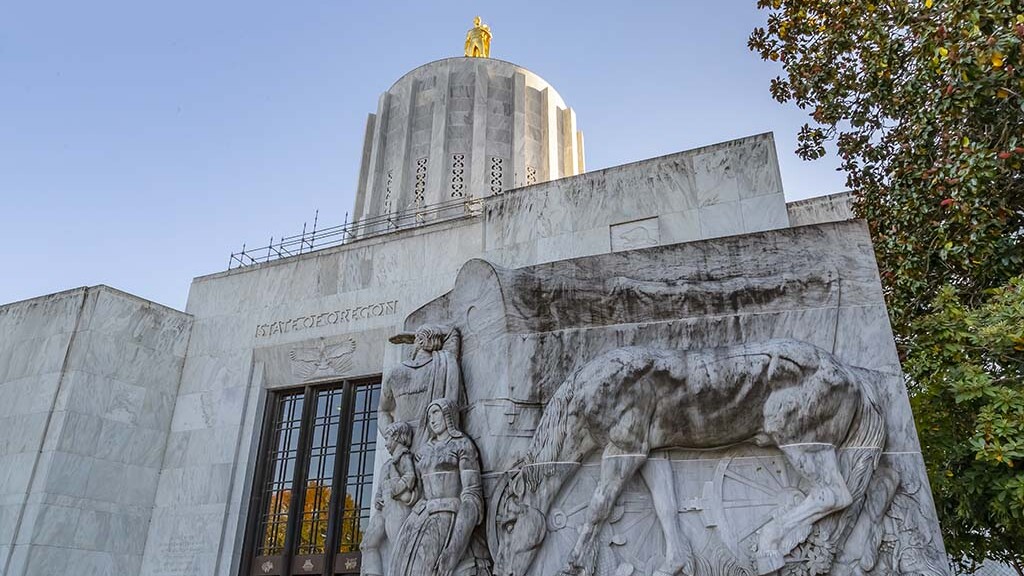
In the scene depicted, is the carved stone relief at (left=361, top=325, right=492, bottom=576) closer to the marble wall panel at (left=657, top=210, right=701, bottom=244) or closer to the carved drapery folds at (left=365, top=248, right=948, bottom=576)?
the carved drapery folds at (left=365, top=248, right=948, bottom=576)

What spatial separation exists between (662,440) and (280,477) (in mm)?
12269

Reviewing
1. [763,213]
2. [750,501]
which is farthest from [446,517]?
[763,213]

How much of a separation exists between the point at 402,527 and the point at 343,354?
10.2 m

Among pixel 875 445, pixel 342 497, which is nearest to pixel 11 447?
pixel 342 497

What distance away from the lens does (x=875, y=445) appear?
18.4 feet

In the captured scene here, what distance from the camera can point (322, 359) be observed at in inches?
638

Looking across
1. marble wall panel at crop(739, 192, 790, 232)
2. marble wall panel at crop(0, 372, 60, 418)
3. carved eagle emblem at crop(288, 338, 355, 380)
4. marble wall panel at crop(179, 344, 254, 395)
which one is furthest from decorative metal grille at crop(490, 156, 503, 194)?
marble wall panel at crop(0, 372, 60, 418)

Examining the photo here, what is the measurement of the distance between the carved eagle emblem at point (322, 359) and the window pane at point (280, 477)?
76 cm

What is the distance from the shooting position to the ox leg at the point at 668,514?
5546 mm

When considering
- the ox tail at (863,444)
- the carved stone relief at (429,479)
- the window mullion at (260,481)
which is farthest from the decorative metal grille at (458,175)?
the ox tail at (863,444)

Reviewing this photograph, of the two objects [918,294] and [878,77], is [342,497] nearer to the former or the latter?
[918,294]

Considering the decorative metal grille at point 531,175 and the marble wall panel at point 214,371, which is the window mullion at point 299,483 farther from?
the decorative metal grille at point 531,175

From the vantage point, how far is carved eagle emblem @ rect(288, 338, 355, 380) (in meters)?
16.0

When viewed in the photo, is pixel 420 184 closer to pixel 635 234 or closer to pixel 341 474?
pixel 341 474
